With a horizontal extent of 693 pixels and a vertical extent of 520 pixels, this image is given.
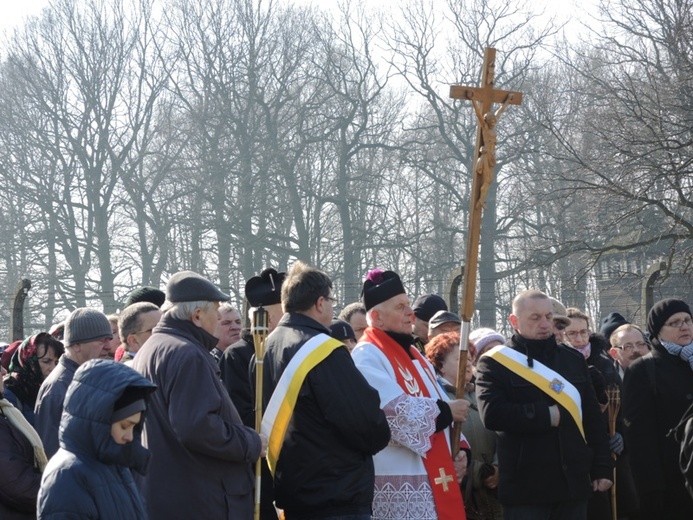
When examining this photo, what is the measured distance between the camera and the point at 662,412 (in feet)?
26.8

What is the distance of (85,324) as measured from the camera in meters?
6.43

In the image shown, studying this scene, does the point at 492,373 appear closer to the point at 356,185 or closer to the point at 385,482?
the point at 385,482

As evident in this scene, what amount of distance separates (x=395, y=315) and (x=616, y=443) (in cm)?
229

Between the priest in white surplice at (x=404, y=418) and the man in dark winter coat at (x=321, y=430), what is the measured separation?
1.60 ft

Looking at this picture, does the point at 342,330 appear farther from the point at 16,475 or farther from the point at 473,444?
the point at 16,475

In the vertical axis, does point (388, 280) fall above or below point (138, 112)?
below

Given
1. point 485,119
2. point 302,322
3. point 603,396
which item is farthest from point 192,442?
point 603,396

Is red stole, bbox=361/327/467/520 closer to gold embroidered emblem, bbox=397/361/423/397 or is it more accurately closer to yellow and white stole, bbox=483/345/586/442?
gold embroidered emblem, bbox=397/361/423/397

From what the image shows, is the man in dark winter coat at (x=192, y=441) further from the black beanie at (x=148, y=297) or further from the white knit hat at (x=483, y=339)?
the white knit hat at (x=483, y=339)

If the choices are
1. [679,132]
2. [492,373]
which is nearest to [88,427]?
[492,373]

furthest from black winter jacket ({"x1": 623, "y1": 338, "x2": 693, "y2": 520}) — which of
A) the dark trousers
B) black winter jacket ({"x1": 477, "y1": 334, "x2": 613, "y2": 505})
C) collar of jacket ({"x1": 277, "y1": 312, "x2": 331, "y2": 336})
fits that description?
collar of jacket ({"x1": 277, "y1": 312, "x2": 331, "y2": 336})

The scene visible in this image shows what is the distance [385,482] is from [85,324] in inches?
74.7

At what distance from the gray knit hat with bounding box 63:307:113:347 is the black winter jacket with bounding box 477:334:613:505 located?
231 centimetres

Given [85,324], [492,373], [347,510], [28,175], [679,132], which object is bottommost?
[347,510]
